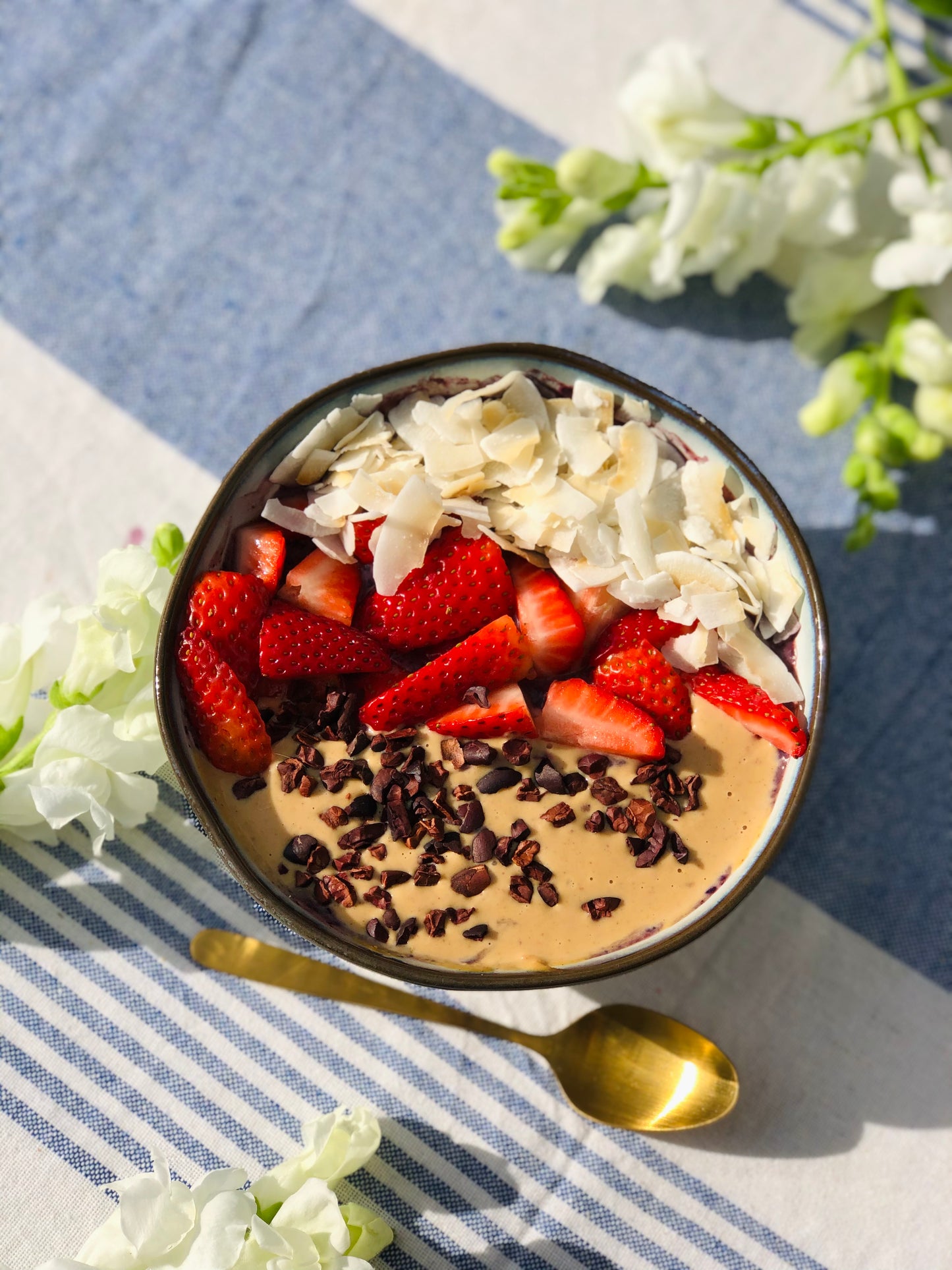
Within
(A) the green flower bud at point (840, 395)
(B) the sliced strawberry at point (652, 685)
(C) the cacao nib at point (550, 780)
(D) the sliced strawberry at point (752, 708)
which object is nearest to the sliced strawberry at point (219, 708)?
(C) the cacao nib at point (550, 780)

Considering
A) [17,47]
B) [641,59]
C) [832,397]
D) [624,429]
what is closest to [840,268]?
[832,397]

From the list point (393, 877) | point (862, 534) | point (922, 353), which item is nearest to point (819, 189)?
point (922, 353)

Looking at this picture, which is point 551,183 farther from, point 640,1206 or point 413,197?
point 640,1206

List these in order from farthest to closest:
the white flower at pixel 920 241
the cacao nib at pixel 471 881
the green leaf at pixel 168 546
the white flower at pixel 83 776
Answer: the white flower at pixel 920 241 → the green leaf at pixel 168 546 → the white flower at pixel 83 776 → the cacao nib at pixel 471 881

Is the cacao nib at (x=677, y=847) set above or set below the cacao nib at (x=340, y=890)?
above

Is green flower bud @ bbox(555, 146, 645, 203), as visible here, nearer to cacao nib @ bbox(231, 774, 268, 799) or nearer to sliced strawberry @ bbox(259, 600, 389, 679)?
sliced strawberry @ bbox(259, 600, 389, 679)

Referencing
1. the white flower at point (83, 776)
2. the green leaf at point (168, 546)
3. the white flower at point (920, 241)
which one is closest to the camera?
the white flower at point (83, 776)

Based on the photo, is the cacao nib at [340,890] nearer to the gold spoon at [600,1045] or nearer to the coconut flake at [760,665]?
the gold spoon at [600,1045]

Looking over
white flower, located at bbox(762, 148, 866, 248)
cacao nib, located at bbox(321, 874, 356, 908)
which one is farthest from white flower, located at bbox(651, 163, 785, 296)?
cacao nib, located at bbox(321, 874, 356, 908)
